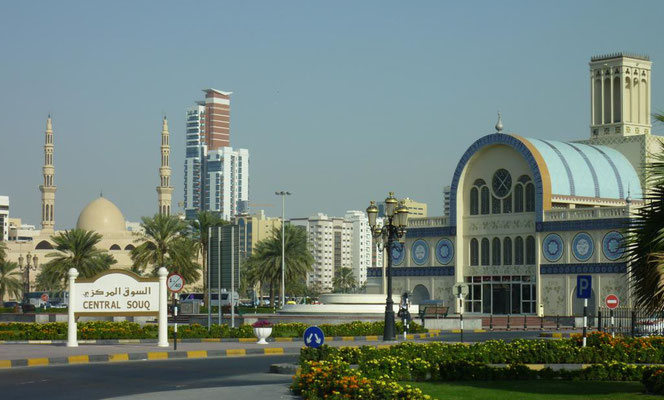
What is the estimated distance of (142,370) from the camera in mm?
25969

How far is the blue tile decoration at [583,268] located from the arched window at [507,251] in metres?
3.38

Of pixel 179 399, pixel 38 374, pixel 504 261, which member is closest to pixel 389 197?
pixel 38 374

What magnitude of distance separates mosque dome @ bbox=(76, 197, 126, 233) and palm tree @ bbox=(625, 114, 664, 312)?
446 ft

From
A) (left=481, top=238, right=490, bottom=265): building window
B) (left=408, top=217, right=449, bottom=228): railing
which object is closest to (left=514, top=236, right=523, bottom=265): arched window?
(left=481, top=238, right=490, bottom=265): building window

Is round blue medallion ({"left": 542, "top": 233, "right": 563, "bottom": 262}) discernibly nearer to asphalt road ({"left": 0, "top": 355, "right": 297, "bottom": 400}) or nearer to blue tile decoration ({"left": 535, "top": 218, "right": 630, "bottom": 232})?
blue tile decoration ({"left": 535, "top": 218, "right": 630, "bottom": 232})

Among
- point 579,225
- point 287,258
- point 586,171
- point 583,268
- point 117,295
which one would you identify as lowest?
point 117,295

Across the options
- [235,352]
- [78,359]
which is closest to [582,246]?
[235,352]

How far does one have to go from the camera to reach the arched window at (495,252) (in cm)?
7394

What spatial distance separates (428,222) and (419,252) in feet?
7.05

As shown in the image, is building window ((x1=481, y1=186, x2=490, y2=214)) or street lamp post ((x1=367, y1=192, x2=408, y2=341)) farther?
building window ((x1=481, y1=186, x2=490, y2=214))

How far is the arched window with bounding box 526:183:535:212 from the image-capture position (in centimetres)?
7188

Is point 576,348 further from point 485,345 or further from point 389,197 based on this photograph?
point 389,197

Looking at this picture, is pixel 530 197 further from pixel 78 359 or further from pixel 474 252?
pixel 78 359

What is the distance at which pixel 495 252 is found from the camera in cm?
7406
